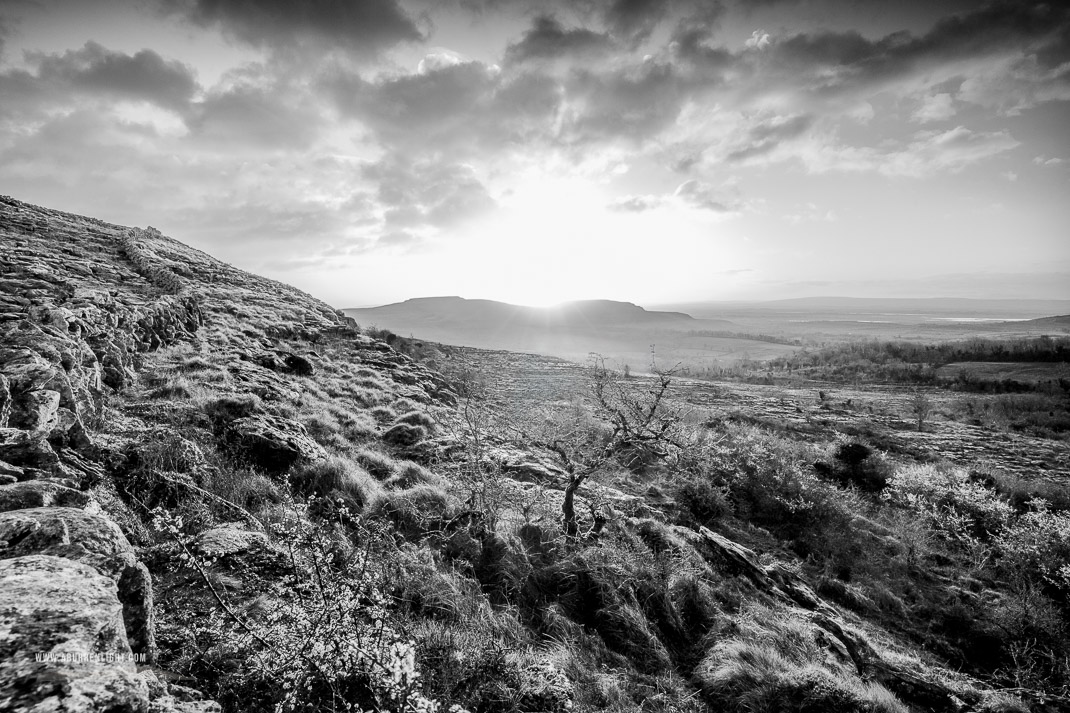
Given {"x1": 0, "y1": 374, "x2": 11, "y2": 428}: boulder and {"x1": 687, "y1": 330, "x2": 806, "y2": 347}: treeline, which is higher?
{"x1": 0, "y1": 374, "x2": 11, "y2": 428}: boulder

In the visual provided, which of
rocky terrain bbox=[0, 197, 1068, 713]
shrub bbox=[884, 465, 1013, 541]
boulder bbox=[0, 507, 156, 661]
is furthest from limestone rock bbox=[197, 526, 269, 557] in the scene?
shrub bbox=[884, 465, 1013, 541]

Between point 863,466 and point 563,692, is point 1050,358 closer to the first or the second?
point 863,466

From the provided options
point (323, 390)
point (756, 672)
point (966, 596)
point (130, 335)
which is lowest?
point (966, 596)

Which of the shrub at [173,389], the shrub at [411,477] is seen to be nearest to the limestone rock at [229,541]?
the shrub at [411,477]

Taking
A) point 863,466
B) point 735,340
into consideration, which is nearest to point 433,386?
point 863,466

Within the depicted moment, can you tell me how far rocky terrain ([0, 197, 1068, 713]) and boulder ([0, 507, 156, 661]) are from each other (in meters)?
0.01

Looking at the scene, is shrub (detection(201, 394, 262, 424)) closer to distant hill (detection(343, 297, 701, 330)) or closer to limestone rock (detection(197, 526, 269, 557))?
limestone rock (detection(197, 526, 269, 557))

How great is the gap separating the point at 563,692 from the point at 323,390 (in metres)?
13.2

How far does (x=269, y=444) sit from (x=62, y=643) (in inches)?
252

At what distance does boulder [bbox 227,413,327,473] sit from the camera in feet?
24.3

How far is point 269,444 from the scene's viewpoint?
7.61 metres

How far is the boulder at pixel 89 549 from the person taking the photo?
8.29 feet

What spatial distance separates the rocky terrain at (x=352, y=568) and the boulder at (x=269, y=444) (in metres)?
0.04

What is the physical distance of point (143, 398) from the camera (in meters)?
8.20
